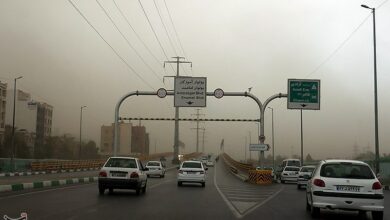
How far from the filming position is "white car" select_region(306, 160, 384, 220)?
1405cm

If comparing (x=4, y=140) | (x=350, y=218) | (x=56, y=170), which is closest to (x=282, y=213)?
(x=350, y=218)

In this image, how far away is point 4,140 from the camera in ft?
364

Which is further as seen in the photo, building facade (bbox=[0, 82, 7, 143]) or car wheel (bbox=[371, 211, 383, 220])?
building facade (bbox=[0, 82, 7, 143])

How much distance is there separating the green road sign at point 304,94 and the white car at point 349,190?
2424cm

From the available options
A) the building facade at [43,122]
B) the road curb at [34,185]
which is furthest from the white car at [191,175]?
the building facade at [43,122]

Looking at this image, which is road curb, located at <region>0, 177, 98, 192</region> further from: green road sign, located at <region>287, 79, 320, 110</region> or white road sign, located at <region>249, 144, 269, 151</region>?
green road sign, located at <region>287, 79, 320, 110</region>

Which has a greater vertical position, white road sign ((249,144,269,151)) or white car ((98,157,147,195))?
white road sign ((249,144,269,151))

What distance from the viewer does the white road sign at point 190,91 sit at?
40.1m

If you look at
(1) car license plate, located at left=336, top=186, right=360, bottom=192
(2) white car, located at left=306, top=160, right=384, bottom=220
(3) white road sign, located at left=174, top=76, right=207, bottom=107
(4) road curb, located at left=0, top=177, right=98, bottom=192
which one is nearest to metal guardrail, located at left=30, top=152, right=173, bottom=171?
(4) road curb, located at left=0, top=177, right=98, bottom=192

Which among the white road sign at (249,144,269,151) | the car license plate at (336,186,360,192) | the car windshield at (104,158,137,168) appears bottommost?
the car license plate at (336,186,360,192)

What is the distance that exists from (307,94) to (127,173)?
64.5ft

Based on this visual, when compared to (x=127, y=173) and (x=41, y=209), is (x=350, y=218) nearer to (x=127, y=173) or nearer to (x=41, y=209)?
(x=41, y=209)

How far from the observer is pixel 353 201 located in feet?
46.1

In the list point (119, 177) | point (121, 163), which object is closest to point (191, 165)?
point (121, 163)
